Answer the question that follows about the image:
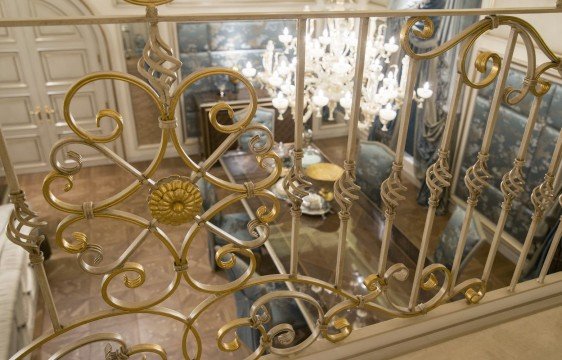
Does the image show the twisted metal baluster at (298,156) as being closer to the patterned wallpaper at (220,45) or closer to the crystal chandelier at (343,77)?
the crystal chandelier at (343,77)

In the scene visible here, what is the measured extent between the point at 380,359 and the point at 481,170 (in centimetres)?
55

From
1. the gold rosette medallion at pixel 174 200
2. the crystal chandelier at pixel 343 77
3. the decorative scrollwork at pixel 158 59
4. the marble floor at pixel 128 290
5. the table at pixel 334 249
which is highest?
the decorative scrollwork at pixel 158 59

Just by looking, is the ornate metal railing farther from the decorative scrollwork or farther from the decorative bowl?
the decorative bowl

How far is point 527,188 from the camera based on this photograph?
12.0ft

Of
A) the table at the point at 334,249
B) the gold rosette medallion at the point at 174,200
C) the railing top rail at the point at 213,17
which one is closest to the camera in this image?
the railing top rail at the point at 213,17

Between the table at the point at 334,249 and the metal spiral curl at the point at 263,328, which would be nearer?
the metal spiral curl at the point at 263,328

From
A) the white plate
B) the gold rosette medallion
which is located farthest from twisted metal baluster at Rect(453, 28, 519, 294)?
the white plate

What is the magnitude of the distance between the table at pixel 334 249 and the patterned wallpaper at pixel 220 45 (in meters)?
2.57

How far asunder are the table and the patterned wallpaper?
2.57m

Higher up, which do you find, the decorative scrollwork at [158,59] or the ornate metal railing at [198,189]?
the decorative scrollwork at [158,59]

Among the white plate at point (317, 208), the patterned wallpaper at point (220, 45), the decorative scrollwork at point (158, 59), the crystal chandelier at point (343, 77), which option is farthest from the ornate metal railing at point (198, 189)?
the patterned wallpaper at point (220, 45)

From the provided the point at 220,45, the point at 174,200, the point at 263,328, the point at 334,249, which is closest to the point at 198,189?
the point at 174,200

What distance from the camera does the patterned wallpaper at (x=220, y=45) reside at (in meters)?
5.12

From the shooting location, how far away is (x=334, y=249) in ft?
8.73
